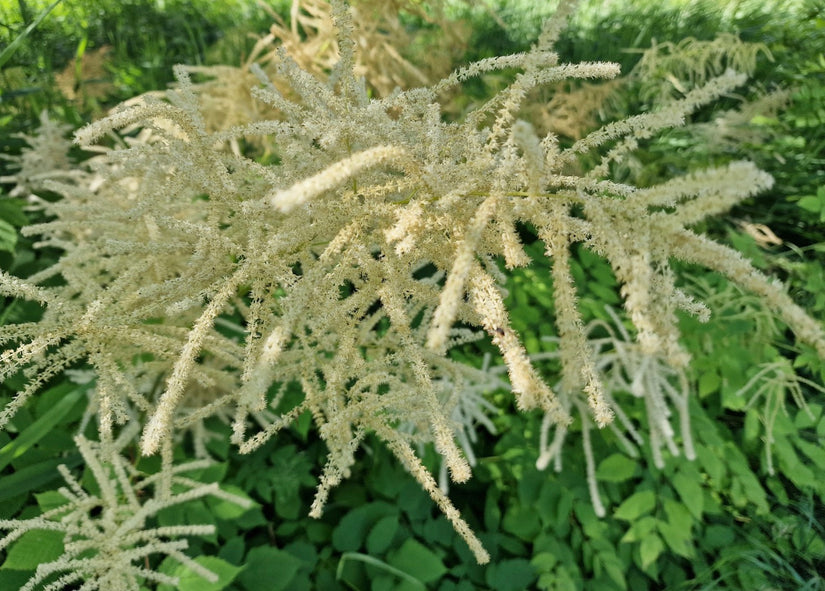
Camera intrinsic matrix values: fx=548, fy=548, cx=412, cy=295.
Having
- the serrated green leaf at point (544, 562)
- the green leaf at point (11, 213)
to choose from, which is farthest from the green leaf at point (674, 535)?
the green leaf at point (11, 213)


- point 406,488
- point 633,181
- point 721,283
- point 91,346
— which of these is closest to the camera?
point 91,346

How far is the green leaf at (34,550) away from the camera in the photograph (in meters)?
1.23

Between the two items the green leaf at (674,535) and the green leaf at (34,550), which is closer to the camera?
the green leaf at (34,550)

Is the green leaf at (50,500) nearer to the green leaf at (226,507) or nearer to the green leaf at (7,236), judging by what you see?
the green leaf at (226,507)

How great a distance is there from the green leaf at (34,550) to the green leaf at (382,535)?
3.00ft

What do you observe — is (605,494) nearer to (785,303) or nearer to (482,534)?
(482,534)

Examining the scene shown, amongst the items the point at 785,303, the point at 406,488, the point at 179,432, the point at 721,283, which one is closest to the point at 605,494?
the point at 406,488

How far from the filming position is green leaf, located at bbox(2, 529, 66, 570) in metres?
1.23

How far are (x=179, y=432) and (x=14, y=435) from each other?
0.44 meters

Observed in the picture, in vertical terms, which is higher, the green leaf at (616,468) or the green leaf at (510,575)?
the green leaf at (616,468)

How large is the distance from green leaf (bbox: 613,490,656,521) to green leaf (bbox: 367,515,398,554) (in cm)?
84

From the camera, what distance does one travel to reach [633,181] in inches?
127

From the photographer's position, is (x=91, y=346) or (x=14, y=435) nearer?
(x=91, y=346)

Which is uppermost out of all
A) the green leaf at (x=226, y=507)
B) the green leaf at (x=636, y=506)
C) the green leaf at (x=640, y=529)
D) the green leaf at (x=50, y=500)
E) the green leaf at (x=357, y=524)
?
the green leaf at (x=50, y=500)
